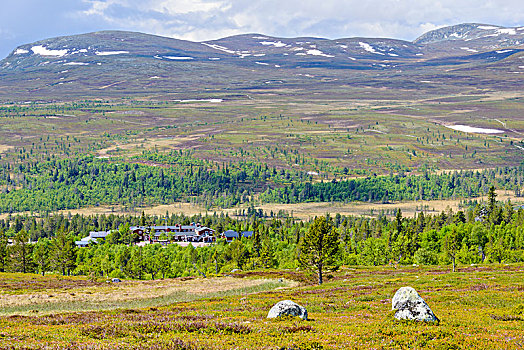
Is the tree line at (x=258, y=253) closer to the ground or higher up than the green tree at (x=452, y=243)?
closer to the ground

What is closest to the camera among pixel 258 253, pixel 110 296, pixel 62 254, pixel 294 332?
pixel 294 332

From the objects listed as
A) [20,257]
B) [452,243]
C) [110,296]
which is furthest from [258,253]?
[110,296]

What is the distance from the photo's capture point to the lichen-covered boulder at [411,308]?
86.1 feet

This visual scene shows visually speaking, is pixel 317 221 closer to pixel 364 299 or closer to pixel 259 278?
pixel 259 278

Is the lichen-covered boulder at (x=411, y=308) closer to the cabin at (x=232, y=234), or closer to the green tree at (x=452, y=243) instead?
the green tree at (x=452, y=243)

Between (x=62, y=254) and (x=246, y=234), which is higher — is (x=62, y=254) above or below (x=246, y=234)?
above

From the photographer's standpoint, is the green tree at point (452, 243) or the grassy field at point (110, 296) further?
the green tree at point (452, 243)

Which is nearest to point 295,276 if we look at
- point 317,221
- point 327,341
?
point 317,221

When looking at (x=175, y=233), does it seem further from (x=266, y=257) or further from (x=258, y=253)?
(x=266, y=257)

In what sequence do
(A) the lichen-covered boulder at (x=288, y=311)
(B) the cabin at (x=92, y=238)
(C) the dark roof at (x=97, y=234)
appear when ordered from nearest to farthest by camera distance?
Result: (A) the lichen-covered boulder at (x=288, y=311) < (B) the cabin at (x=92, y=238) < (C) the dark roof at (x=97, y=234)

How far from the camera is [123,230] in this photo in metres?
159

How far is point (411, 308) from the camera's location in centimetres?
2664

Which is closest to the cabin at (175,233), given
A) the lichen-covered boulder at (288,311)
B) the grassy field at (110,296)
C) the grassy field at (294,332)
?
the grassy field at (110,296)

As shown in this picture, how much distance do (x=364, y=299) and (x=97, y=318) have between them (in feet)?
72.4
